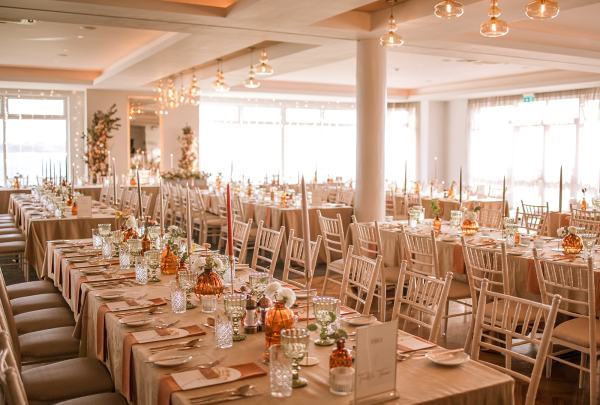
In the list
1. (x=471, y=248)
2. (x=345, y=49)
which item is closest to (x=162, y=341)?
(x=471, y=248)

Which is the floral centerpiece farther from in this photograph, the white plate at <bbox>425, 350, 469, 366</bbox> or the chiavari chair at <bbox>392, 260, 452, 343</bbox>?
the white plate at <bbox>425, 350, 469, 366</bbox>

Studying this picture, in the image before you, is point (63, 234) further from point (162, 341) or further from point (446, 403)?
point (446, 403)

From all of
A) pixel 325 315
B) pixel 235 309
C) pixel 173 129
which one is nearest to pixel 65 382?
pixel 235 309

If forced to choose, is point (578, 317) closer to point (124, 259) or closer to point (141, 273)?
point (141, 273)

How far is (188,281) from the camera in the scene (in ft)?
11.8

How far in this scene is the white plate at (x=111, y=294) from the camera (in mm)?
3604

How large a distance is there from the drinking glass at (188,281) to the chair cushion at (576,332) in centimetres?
234

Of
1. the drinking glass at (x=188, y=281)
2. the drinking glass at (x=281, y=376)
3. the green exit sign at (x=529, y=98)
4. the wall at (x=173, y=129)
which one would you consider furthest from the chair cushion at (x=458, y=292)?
the wall at (x=173, y=129)

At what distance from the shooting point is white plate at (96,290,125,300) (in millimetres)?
3604

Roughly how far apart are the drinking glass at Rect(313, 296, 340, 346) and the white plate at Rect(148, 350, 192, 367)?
0.59 m

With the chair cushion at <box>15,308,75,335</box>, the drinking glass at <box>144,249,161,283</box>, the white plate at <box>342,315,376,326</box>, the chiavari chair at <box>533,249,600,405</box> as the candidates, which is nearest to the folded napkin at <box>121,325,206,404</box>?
the white plate at <box>342,315,376,326</box>

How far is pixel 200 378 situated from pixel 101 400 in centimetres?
80

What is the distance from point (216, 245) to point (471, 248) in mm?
5932

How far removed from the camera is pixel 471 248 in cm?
504
